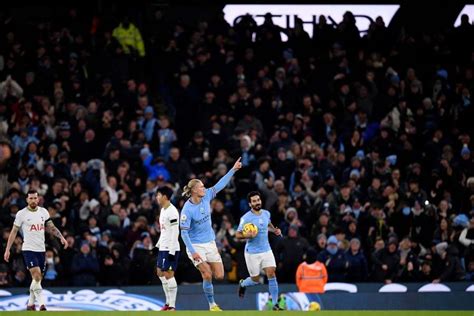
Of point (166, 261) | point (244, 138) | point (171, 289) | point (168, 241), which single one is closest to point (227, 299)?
point (171, 289)

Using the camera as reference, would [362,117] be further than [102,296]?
Yes

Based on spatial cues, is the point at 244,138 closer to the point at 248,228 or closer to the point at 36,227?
the point at 248,228

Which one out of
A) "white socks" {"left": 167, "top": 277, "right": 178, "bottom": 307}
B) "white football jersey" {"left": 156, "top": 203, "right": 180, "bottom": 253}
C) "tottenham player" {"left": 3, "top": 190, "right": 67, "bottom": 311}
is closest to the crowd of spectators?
"tottenham player" {"left": 3, "top": 190, "right": 67, "bottom": 311}

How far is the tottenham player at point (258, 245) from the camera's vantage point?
2375 cm

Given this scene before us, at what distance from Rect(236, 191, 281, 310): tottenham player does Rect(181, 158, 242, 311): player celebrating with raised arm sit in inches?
41.2

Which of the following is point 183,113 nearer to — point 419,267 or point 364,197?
point 364,197

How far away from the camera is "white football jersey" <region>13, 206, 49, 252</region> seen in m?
23.5

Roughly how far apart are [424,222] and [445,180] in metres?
1.74

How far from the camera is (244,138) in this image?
3155 centimetres

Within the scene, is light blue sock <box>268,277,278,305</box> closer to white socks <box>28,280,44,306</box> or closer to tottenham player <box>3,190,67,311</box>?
tottenham player <box>3,190,67,311</box>

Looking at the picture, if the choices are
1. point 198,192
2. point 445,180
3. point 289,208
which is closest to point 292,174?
point 289,208

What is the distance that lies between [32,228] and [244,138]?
918cm

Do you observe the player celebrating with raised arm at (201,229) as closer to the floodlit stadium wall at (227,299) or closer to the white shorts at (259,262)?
the white shorts at (259,262)

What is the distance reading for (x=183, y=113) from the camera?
33.4m
